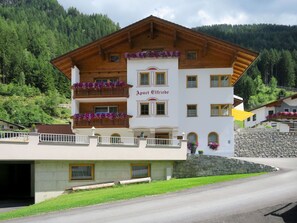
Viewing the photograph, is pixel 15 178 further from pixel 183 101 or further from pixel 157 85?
pixel 183 101

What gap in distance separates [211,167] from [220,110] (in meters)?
7.98

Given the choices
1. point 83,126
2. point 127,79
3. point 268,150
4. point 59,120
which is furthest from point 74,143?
point 59,120

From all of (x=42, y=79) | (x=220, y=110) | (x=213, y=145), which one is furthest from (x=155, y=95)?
(x=42, y=79)

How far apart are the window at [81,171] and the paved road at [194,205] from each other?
28.2 feet

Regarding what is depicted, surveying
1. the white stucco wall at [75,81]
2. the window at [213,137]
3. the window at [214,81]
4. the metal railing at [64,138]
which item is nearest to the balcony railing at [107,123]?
the white stucco wall at [75,81]

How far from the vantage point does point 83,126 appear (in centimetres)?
3272

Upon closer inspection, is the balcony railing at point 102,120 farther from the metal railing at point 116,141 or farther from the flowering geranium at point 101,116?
the metal railing at point 116,141

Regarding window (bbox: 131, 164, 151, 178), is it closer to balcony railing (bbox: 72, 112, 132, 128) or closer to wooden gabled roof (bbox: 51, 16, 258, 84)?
balcony railing (bbox: 72, 112, 132, 128)

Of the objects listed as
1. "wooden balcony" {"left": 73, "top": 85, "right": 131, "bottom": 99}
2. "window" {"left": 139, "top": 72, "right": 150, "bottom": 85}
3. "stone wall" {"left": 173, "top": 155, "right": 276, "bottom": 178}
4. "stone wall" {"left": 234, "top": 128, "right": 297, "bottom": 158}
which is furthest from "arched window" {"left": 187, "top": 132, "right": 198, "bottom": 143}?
"wooden balcony" {"left": 73, "top": 85, "right": 131, "bottom": 99}

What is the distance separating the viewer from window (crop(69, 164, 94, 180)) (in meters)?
24.6

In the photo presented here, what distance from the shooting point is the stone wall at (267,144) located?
111 feet

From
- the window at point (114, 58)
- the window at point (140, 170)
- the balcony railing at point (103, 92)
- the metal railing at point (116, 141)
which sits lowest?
the window at point (140, 170)

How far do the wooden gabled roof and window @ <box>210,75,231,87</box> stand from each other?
1.32 metres

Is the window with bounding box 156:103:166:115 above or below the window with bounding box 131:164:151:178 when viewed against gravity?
above
